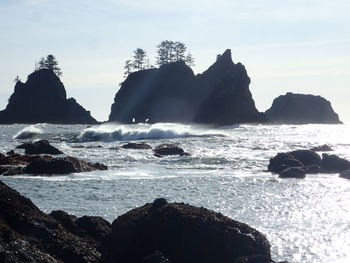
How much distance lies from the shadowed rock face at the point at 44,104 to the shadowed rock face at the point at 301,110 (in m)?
47.5

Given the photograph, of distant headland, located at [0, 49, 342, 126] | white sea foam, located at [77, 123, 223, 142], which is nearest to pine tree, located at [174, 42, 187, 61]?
distant headland, located at [0, 49, 342, 126]

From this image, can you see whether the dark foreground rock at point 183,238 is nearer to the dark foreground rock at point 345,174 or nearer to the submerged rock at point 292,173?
the submerged rock at point 292,173

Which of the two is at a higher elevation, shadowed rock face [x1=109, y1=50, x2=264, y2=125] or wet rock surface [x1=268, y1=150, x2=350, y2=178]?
shadowed rock face [x1=109, y1=50, x2=264, y2=125]

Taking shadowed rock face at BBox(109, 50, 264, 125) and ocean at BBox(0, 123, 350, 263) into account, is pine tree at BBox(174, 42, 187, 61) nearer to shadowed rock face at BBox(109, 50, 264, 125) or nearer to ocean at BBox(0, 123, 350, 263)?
shadowed rock face at BBox(109, 50, 264, 125)

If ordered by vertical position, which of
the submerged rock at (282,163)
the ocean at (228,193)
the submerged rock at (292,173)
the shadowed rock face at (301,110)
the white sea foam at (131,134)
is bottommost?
the ocean at (228,193)

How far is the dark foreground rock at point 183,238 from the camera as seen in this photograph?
15539 mm

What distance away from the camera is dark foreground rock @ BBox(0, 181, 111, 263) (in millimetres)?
13945

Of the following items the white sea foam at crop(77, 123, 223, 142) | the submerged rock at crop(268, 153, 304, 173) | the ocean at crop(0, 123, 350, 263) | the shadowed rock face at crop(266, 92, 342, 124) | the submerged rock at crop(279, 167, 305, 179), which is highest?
the shadowed rock face at crop(266, 92, 342, 124)

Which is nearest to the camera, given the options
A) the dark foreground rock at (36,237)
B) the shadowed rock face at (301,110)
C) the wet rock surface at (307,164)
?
the dark foreground rock at (36,237)

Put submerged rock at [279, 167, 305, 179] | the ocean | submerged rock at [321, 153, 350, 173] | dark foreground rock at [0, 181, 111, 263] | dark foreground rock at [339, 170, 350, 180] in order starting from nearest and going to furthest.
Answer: dark foreground rock at [0, 181, 111, 263] < the ocean < dark foreground rock at [339, 170, 350, 180] < submerged rock at [279, 167, 305, 179] < submerged rock at [321, 153, 350, 173]

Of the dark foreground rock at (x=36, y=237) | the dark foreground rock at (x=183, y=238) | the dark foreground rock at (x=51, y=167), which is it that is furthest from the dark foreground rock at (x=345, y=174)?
the dark foreground rock at (x=36, y=237)

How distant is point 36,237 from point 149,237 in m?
2.85

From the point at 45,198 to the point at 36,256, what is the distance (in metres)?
14.5

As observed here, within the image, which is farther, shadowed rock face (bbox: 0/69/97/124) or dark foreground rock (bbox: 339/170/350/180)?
shadowed rock face (bbox: 0/69/97/124)
